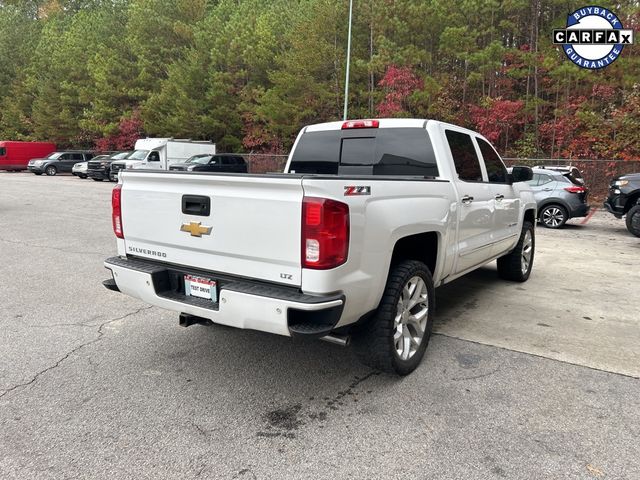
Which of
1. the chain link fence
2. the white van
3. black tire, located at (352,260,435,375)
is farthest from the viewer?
the white van

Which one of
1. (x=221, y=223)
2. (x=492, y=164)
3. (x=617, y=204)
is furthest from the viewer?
(x=617, y=204)

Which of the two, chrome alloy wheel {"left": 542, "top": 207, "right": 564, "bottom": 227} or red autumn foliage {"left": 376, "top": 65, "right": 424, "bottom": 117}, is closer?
chrome alloy wheel {"left": 542, "top": 207, "right": 564, "bottom": 227}

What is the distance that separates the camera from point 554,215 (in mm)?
12445

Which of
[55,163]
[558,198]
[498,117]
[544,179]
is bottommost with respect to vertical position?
[55,163]

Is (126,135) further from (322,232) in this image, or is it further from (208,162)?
(322,232)

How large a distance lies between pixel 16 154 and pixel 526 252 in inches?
1667

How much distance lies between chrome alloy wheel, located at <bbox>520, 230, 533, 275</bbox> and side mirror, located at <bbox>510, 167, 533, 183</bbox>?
105 centimetres

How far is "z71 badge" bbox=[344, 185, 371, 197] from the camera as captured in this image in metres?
2.83

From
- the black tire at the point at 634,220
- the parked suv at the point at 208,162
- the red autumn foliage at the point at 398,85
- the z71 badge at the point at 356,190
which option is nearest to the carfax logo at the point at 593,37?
the red autumn foliage at the point at 398,85

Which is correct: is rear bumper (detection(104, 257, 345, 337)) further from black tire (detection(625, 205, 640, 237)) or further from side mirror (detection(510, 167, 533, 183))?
black tire (detection(625, 205, 640, 237))

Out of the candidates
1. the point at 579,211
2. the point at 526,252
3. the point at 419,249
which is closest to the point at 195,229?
the point at 419,249

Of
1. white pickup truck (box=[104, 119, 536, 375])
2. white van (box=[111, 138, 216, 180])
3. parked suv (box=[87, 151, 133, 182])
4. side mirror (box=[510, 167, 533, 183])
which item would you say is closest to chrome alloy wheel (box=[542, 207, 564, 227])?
side mirror (box=[510, 167, 533, 183])

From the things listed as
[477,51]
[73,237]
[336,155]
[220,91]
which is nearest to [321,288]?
[336,155]

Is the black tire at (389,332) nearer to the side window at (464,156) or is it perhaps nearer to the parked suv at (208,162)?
the side window at (464,156)
